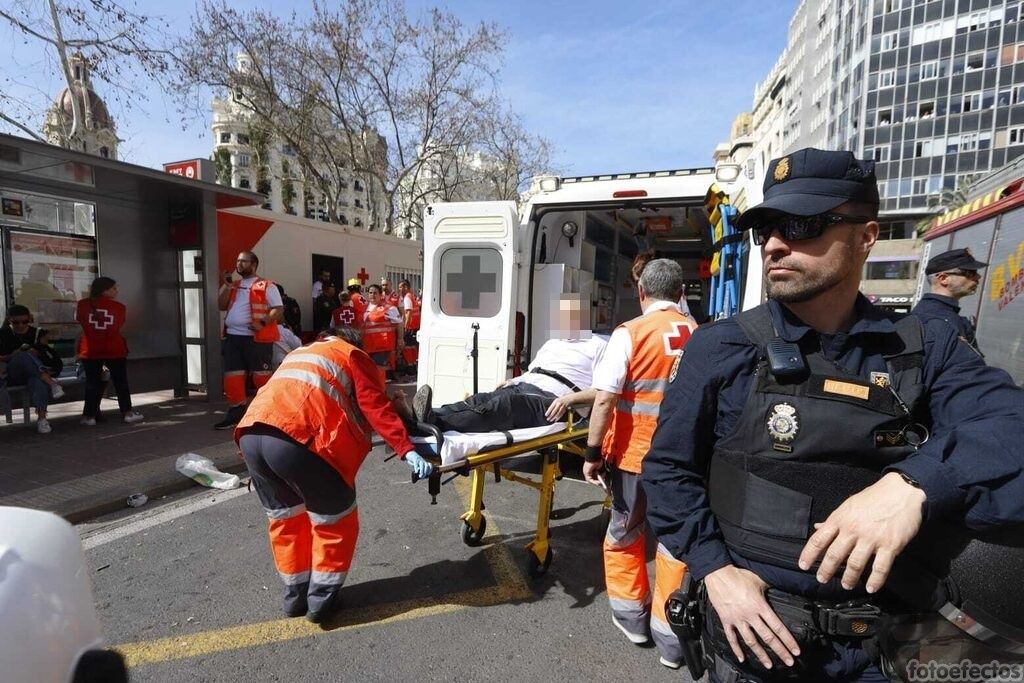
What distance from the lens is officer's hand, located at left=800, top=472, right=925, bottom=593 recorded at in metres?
1.01

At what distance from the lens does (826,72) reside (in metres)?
50.6

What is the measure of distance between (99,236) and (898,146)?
178ft

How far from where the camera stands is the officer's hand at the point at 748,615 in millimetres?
1141

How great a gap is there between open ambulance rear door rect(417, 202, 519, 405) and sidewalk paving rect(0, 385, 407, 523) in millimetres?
1858

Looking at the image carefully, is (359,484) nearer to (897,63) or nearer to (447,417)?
(447,417)

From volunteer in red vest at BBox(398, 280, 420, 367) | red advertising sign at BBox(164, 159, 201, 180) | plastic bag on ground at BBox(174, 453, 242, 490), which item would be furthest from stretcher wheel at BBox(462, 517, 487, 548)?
volunteer in red vest at BBox(398, 280, 420, 367)

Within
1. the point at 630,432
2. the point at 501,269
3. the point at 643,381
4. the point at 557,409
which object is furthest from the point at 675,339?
the point at 501,269

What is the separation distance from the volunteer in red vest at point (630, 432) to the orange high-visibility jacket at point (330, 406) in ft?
3.45

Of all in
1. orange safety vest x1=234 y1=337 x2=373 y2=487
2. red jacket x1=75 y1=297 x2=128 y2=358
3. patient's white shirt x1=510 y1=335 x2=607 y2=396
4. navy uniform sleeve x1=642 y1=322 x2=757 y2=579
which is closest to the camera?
navy uniform sleeve x1=642 y1=322 x2=757 y2=579

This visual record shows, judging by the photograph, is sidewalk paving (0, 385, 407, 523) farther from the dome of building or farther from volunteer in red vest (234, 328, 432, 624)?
the dome of building

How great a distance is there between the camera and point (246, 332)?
250 inches

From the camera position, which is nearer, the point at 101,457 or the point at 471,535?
the point at 471,535

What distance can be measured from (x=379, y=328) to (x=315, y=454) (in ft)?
20.7

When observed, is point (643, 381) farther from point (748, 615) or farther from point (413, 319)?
point (413, 319)
